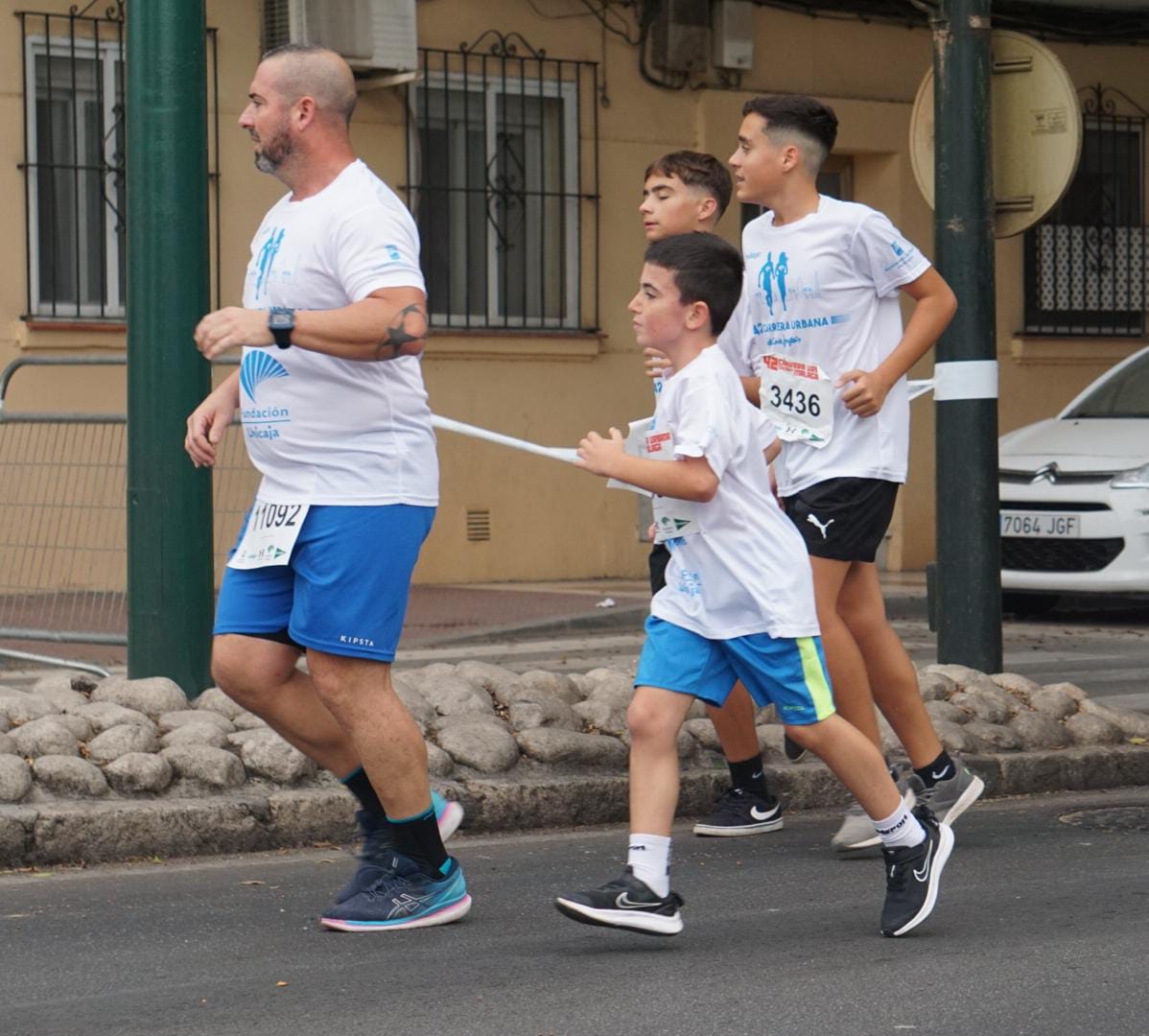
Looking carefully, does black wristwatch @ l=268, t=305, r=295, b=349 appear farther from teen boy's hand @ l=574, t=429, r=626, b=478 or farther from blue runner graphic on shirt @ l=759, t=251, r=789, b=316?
blue runner graphic on shirt @ l=759, t=251, r=789, b=316

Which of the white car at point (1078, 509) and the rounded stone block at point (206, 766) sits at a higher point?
the white car at point (1078, 509)

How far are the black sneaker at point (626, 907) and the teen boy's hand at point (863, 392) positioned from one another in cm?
166

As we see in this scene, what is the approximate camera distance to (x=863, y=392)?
608cm

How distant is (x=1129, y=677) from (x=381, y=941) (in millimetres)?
5491

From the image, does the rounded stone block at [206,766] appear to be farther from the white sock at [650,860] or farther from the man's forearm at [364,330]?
the man's forearm at [364,330]

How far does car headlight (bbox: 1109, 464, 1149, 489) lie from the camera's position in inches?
484

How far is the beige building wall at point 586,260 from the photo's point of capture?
13812mm

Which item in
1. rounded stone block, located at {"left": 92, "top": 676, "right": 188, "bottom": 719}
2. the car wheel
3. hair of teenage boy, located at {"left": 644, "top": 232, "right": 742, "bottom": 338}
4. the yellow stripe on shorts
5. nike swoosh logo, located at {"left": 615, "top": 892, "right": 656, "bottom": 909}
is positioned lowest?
the car wheel

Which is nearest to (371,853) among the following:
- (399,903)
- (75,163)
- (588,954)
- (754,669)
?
(399,903)

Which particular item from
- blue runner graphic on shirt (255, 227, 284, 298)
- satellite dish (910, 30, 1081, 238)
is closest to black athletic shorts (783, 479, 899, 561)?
blue runner graphic on shirt (255, 227, 284, 298)

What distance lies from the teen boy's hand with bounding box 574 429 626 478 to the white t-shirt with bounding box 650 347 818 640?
0.20 m

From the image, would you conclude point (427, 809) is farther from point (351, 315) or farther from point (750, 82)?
point (750, 82)

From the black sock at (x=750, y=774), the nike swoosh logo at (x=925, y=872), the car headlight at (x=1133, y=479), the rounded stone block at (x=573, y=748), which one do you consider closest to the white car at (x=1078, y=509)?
the car headlight at (x=1133, y=479)

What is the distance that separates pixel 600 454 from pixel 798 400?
4.70 ft
